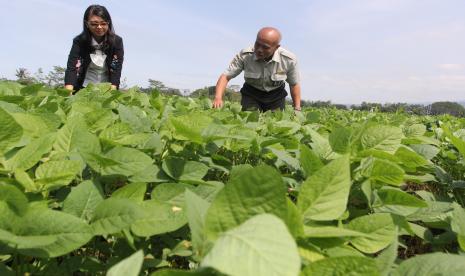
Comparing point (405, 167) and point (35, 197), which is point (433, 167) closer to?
point (405, 167)

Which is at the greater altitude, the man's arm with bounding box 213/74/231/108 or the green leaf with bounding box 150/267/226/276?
the man's arm with bounding box 213/74/231/108

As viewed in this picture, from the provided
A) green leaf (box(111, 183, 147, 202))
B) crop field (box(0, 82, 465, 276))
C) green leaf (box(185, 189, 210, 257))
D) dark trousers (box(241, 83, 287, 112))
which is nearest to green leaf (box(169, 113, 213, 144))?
crop field (box(0, 82, 465, 276))

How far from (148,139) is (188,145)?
18 cm

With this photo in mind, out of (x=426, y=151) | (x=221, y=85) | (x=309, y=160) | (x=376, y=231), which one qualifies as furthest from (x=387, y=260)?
(x=221, y=85)

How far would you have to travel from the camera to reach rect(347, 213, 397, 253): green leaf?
2.96ft

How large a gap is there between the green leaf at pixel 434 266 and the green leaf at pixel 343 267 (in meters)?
0.16

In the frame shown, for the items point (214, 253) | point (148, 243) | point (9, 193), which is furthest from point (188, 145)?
point (214, 253)

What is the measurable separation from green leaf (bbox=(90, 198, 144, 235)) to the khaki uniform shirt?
20.5 ft

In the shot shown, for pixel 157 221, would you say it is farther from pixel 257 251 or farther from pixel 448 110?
pixel 448 110

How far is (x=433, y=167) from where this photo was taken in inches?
73.5

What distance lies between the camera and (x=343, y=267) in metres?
0.61

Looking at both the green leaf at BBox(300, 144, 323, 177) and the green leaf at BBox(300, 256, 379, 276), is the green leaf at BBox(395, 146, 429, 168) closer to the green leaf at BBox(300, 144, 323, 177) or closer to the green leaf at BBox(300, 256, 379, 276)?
the green leaf at BBox(300, 144, 323, 177)

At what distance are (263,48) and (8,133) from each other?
19.7 feet

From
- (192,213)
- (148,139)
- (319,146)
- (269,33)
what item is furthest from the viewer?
(269,33)
